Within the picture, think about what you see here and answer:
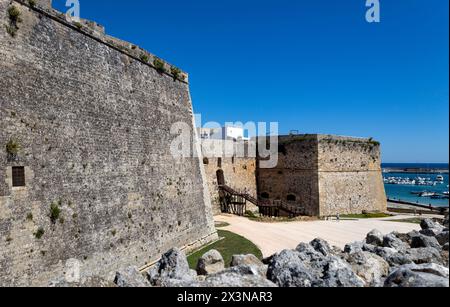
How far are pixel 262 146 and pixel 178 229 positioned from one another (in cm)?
1796

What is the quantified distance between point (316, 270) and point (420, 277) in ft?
4.23

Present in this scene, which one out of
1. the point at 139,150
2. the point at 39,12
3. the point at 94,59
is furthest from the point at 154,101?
the point at 39,12

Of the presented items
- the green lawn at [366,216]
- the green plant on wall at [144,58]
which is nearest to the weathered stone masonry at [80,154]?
the green plant on wall at [144,58]

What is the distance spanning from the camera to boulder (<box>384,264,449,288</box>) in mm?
3568

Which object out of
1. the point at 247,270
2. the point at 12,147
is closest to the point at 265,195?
the point at 12,147

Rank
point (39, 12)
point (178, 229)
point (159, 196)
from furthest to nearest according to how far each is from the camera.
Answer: point (178, 229), point (159, 196), point (39, 12)

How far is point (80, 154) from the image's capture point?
33.5 ft

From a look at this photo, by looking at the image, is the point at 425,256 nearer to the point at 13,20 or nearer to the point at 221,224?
the point at 13,20

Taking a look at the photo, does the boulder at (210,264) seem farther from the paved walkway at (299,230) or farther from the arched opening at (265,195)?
the arched opening at (265,195)

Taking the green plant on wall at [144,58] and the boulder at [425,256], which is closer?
the boulder at [425,256]

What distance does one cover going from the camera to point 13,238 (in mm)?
7914

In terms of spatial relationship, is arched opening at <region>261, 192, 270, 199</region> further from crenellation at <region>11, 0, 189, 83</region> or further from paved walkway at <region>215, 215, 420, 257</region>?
crenellation at <region>11, 0, 189, 83</region>

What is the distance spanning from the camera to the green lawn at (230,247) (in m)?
14.4
